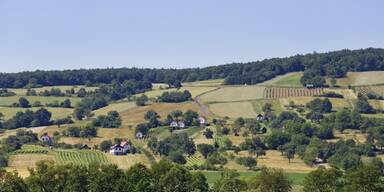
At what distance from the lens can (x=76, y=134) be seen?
176 meters

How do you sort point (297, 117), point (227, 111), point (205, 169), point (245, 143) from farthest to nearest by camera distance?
1. point (227, 111)
2. point (297, 117)
3. point (245, 143)
4. point (205, 169)

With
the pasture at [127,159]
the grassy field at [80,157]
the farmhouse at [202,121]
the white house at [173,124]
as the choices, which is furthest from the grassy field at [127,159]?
the farmhouse at [202,121]

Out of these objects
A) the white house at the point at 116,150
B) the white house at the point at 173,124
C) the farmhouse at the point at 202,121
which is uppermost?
the farmhouse at the point at 202,121

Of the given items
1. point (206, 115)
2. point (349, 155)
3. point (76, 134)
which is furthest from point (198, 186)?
point (206, 115)

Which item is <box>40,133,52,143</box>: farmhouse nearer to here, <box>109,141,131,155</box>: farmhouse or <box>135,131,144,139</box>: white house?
<box>109,141,131,155</box>: farmhouse

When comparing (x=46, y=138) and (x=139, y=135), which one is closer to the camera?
(x=46, y=138)

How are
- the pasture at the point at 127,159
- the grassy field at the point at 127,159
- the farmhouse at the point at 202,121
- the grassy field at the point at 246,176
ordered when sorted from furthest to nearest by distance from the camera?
the farmhouse at the point at 202,121
the pasture at the point at 127,159
the grassy field at the point at 127,159
the grassy field at the point at 246,176

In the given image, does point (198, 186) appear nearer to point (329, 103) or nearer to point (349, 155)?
point (349, 155)

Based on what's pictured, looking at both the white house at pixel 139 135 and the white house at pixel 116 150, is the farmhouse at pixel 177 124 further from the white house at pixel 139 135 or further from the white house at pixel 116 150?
the white house at pixel 116 150

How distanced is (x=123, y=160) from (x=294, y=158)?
115 feet

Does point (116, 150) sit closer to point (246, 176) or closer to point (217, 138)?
point (217, 138)

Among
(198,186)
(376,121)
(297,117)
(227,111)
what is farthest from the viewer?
(227,111)

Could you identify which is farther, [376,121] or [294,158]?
[376,121]

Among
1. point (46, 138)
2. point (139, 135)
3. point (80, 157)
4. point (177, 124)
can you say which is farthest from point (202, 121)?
point (80, 157)
